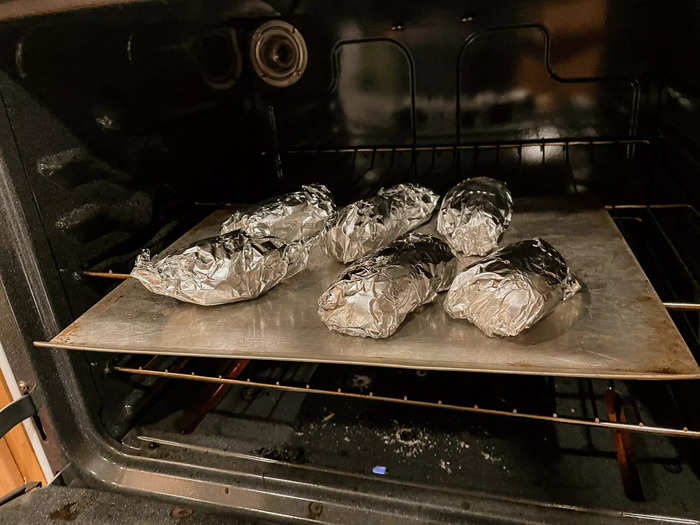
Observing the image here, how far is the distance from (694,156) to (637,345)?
1.22ft

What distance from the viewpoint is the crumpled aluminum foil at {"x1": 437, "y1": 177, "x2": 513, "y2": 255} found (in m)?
0.93

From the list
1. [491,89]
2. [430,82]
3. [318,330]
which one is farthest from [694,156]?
[318,330]

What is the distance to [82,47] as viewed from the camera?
2.67ft

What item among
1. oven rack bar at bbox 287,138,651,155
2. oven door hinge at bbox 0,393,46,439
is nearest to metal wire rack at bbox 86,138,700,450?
oven rack bar at bbox 287,138,651,155

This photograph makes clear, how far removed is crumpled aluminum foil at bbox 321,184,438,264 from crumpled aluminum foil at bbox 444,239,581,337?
243mm

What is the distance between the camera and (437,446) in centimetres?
87

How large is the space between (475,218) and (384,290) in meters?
0.29

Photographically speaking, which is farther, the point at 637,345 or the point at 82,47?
the point at 82,47

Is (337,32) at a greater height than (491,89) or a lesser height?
greater

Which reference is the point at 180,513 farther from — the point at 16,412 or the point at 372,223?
the point at 372,223

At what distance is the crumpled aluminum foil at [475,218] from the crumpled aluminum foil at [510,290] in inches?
5.7

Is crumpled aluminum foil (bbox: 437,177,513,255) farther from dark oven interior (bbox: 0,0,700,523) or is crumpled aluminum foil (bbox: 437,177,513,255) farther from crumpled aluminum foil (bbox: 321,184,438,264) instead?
dark oven interior (bbox: 0,0,700,523)

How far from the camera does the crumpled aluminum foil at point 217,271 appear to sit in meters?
0.84

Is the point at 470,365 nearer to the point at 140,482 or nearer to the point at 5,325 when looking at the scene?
the point at 140,482
